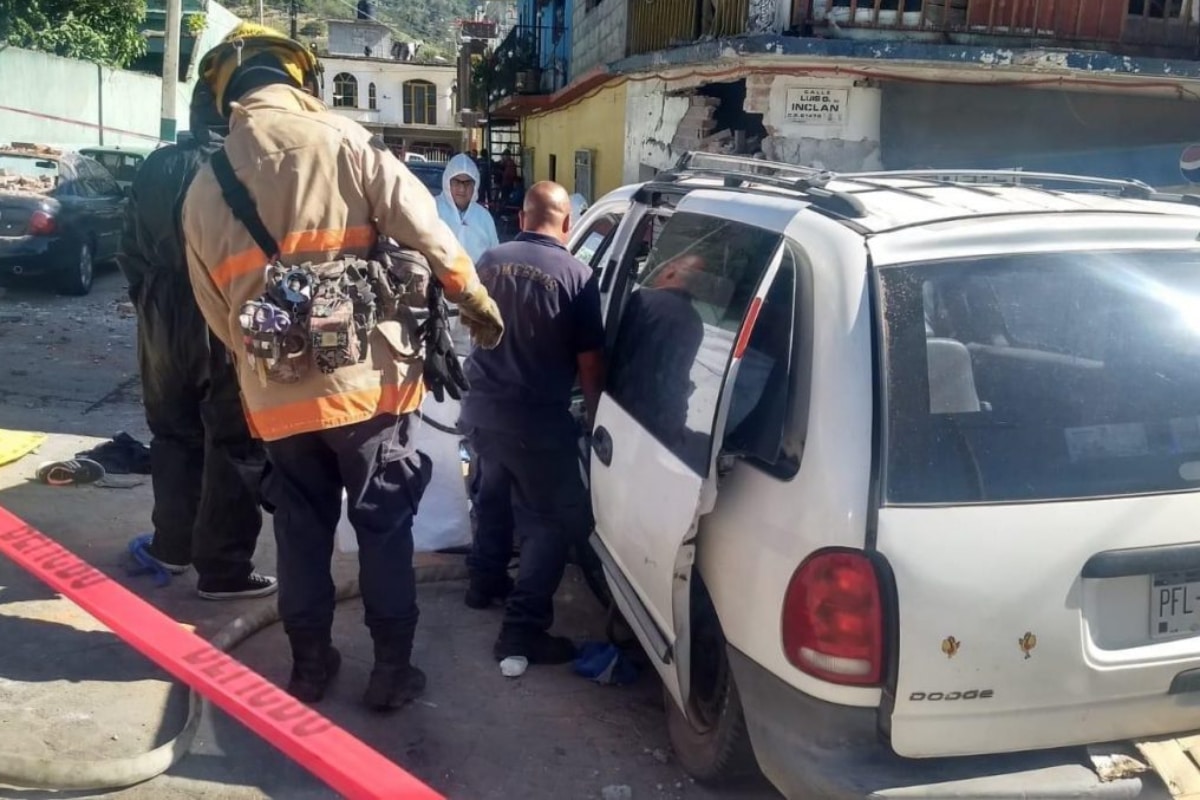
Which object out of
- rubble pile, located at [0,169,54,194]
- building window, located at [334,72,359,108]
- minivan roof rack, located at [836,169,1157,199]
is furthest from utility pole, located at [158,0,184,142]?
building window, located at [334,72,359,108]

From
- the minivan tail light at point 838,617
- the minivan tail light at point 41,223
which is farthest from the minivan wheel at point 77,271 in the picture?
the minivan tail light at point 838,617

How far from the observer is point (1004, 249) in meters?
2.34

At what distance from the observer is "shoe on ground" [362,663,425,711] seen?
3307mm

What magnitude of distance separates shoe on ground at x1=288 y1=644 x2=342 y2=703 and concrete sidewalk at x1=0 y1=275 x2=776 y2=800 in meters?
0.08

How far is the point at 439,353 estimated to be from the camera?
3.26 m

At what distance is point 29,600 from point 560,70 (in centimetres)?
1763

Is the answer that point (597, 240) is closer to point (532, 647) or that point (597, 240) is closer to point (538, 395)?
point (538, 395)

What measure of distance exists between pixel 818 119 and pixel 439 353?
5.93m

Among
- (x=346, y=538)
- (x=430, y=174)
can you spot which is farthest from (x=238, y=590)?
(x=430, y=174)

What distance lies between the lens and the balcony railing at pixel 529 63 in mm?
20188

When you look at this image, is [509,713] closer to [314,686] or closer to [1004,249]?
[314,686]

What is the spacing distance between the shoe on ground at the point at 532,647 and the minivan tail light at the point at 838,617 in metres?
1.62

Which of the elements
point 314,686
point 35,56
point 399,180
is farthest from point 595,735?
point 35,56

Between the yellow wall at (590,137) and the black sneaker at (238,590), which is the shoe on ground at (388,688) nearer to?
the black sneaker at (238,590)
